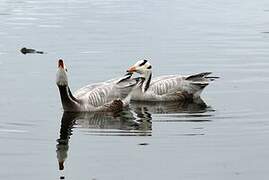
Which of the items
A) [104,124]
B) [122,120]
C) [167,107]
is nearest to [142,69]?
[167,107]

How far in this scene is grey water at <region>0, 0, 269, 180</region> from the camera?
38.8 feet

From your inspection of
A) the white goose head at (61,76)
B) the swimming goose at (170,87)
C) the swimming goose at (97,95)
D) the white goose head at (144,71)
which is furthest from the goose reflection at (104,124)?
the white goose head at (144,71)

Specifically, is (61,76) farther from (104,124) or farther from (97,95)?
(104,124)

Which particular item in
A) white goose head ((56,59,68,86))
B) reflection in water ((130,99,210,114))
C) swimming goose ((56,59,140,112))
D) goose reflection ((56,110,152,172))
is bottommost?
goose reflection ((56,110,152,172))

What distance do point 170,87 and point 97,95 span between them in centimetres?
202

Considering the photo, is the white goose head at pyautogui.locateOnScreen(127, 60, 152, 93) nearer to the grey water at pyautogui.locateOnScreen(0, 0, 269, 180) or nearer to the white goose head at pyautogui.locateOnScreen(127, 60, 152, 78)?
the white goose head at pyautogui.locateOnScreen(127, 60, 152, 78)

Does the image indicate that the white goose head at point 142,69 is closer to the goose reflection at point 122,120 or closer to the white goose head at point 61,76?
the goose reflection at point 122,120

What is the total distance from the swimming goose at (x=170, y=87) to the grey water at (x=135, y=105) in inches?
13.6

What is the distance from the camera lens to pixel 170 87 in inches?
706

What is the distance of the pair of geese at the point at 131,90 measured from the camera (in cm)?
1622

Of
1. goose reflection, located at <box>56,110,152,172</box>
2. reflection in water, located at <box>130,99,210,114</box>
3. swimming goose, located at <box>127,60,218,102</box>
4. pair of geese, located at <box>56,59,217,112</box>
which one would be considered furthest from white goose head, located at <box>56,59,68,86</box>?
swimming goose, located at <box>127,60,218,102</box>

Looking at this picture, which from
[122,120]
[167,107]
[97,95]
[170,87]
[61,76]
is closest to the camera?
[122,120]

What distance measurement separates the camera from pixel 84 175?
11.2 metres

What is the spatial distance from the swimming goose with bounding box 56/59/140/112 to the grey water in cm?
26
